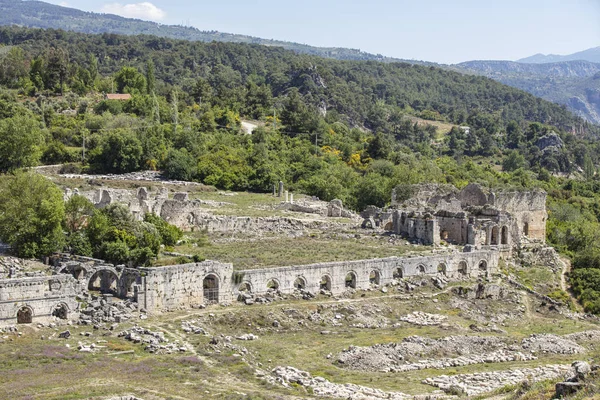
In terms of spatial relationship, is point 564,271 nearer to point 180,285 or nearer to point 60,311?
point 180,285

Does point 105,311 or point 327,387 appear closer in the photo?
point 327,387

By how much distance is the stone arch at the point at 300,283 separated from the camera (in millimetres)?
41781

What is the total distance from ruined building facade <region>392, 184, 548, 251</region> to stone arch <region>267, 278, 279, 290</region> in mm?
14610

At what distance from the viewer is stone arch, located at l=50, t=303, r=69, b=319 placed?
1352 inches

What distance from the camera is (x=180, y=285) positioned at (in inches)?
1491

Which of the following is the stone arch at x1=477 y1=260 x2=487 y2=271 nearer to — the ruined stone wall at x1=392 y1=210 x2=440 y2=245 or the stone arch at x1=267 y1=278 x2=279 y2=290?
the ruined stone wall at x1=392 y1=210 x2=440 y2=245

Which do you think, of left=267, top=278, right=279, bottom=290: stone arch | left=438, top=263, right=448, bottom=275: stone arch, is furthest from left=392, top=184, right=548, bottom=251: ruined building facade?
left=267, top=278, right=279, bottom=290: stone arch

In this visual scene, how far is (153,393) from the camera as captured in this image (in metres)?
27.2

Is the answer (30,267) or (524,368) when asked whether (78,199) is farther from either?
(524,368)

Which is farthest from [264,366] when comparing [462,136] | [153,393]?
[462,136]

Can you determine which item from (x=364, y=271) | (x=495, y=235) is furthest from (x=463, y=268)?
(x=364, y=271)

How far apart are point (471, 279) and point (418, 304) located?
665cm

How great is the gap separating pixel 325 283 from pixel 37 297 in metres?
14.4

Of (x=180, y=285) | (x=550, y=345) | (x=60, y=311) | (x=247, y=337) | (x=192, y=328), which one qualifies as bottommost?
(x=550, y=345)
